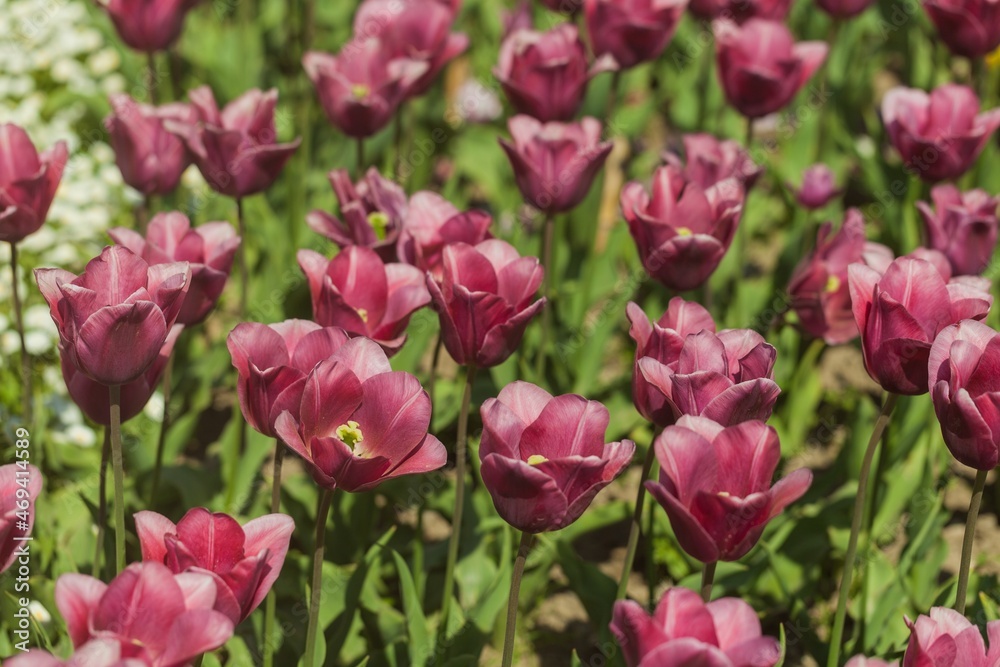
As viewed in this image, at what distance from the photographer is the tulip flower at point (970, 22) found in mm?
3191

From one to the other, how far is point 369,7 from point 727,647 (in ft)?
8.13

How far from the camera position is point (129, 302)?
5.52ft

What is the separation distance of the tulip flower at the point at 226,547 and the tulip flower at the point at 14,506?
0.51ft

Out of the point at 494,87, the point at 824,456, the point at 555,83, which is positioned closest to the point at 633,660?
the point at 555,83

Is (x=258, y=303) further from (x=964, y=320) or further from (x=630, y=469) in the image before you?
(x=964, y=320)

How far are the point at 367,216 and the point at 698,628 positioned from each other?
50.5 inches

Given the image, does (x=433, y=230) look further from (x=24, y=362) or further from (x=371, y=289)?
(x=24, y=362)

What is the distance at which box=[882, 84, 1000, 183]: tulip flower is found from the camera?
9.44ft

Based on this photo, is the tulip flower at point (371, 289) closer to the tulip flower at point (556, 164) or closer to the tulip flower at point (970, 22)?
the tulip flower at point (556, 164)

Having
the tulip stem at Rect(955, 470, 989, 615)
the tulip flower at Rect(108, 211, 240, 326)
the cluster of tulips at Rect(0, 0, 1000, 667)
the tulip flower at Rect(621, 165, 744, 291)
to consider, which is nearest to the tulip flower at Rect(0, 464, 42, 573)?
the cluster of tulips at Rect(0, 0, 1000, 667)

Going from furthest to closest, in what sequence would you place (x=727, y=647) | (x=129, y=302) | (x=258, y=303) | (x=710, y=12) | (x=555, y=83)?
(x=710, y=12) < (x=258, y=303) < (x=555, y=83) < (x=129, y=302) < (x=727, y=647)

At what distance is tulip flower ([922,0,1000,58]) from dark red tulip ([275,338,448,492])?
214 cm

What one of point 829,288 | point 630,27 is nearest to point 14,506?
point 829,288

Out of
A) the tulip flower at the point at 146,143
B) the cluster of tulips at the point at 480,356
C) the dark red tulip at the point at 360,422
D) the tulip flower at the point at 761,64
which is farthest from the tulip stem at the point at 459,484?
the tulip flower at the point at 761,64
